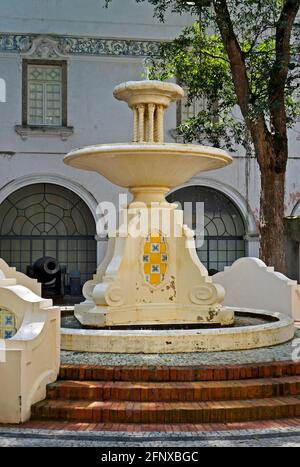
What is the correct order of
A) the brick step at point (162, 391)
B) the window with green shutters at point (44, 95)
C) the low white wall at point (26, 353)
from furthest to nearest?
the window with green shutters at point (44, 95)
the brick step at point (162, 391)
the low white wall at point (26, 353)

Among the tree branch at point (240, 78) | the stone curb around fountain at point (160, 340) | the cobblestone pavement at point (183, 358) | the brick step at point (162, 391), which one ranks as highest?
the tree branch at point (240, 78)

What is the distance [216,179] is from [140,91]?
10.6 m

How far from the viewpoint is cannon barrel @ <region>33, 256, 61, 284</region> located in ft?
57.6

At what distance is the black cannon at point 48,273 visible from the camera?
17.6 meters

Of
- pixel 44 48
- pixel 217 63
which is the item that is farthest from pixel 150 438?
pixel 44 48

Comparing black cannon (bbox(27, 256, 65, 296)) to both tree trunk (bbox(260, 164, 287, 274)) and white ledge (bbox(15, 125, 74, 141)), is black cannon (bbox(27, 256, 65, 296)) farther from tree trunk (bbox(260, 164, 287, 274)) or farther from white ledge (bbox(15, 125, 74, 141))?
tree trunk (bbox(260, 164, 287, 274))

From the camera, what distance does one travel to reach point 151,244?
798 centimetres

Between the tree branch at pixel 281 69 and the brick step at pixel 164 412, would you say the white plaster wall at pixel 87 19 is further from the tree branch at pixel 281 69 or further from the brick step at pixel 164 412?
the brick step at pixel 164 412

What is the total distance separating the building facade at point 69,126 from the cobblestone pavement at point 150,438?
1284 cm

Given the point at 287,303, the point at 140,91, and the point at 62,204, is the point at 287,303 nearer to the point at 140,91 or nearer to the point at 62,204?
the point at 140,91

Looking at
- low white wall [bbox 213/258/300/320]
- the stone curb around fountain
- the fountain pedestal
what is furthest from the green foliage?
the stone curb around fountain

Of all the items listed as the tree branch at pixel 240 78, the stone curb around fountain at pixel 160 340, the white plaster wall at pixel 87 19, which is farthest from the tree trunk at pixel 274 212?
the white plaster wall at pixel 87 19

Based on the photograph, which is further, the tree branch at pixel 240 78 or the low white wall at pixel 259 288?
the tree branch at pixel 240 78

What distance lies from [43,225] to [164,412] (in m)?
13.3
